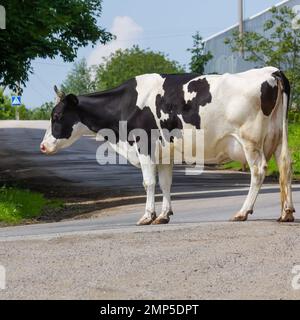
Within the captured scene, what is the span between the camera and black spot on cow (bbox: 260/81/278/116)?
1388 cm

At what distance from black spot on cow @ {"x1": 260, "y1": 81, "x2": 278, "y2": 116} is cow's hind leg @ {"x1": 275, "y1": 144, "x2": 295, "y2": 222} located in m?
0.64

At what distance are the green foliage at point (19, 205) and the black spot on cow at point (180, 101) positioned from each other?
6968 mm

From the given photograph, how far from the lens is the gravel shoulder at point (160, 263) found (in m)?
9.58

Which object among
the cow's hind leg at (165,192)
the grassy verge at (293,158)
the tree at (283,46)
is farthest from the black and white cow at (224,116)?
the tree at (283,46)

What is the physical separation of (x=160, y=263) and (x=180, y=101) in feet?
12.6

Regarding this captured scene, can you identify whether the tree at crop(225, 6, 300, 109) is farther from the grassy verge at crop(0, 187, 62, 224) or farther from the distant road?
the grassy verge at crop(0, 187, 62, 224)

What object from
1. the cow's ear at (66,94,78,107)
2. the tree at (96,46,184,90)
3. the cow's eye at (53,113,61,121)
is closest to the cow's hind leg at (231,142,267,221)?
the cow's ear at (66,94,78,107)

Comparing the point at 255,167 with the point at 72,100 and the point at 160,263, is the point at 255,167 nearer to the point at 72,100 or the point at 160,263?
the point at 72,100

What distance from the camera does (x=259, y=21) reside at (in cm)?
6944

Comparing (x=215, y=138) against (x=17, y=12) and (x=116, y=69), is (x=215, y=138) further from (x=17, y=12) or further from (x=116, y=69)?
(x=116, y=69)

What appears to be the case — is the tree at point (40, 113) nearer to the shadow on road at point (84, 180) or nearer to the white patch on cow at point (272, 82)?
the shadow on road at point (84, 180)

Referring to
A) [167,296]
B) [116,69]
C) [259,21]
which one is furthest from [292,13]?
[116,69]

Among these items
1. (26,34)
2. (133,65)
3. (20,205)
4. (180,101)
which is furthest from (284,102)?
(133,65)

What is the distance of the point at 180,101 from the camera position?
46.5 ft
